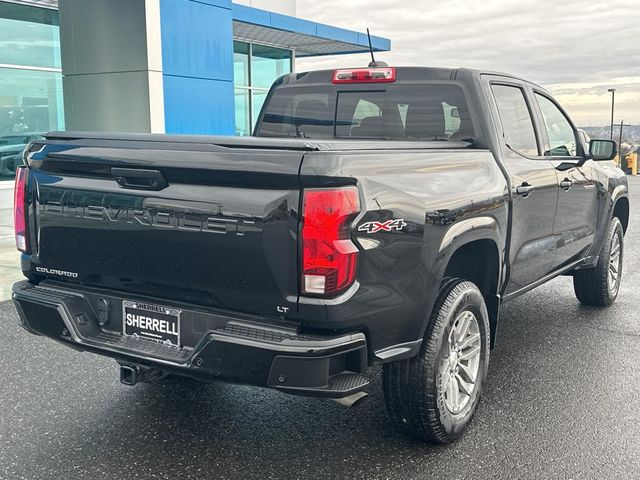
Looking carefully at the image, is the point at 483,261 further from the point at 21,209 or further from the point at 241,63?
the point at 241,63

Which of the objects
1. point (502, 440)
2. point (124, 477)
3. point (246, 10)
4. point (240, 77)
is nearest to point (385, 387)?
point (502, 440)

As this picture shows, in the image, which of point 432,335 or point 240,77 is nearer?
point 432,335

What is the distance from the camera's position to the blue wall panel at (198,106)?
1272cm

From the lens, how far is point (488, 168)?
12.7ft

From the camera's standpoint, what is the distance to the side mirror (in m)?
5.26

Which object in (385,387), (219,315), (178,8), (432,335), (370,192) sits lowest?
(385,387)

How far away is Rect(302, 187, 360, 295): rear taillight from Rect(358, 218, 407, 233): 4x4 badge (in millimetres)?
83

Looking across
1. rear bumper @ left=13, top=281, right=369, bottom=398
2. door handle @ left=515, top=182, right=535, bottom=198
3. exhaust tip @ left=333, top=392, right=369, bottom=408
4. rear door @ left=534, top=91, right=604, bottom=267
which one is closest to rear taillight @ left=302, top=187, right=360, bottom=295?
rear bumper @ left=13, top=281, right=369, bottom=398

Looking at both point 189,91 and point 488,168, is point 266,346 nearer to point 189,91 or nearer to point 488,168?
point 488,168

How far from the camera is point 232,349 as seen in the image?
281cm

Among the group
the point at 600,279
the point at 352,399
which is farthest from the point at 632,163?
the point at 352,399

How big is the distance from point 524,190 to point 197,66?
10.3 m

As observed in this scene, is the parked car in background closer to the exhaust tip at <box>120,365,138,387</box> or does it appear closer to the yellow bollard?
the exhaust tip at <box>120,365,138,387</box>

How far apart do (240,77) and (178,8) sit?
739 centimetres
